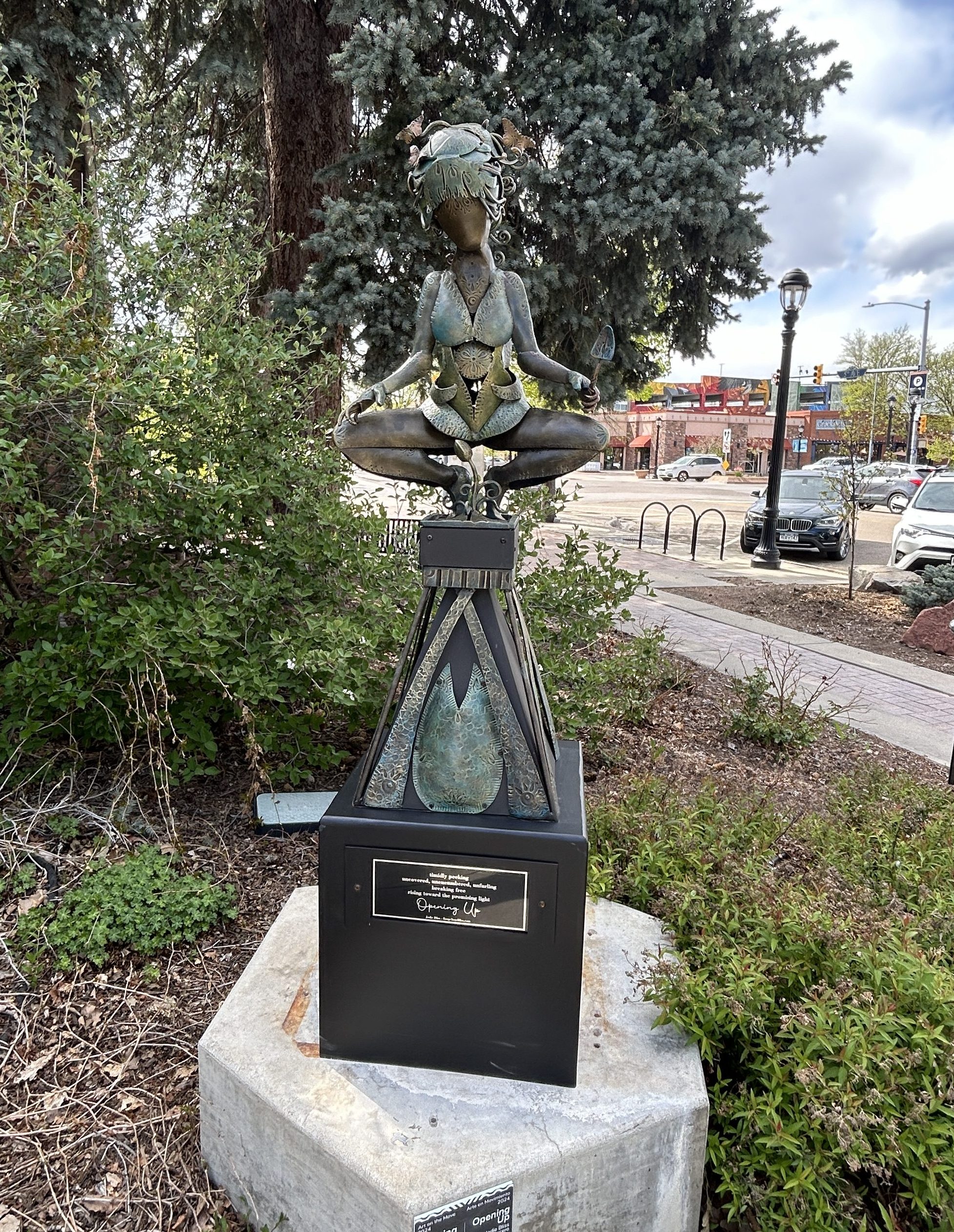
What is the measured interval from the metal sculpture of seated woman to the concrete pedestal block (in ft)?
5.48

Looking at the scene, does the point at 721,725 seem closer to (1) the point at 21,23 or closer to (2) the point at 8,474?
(2) the point at 8,474

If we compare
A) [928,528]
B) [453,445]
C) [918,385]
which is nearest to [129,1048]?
[453,445]

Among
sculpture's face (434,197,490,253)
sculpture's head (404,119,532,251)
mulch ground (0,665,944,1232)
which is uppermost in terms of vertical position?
sculpture's head (404,119,532,251)

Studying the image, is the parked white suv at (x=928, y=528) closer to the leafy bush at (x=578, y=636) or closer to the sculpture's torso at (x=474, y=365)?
the leafy bush at (x=578, y=636)

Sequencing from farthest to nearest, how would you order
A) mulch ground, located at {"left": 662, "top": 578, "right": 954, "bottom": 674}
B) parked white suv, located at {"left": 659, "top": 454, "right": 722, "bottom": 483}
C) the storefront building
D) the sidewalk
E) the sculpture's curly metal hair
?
1. the storefront building
2. parked white suv, located at {"left": 659, "top": 454, "right": 722, "bottom": 483}
3. mulch ground, located at {"left": 662, "top": 578, "right": 954, "bottom": 674}
4. the sidewalk
5. the sculpture's curly metal hair

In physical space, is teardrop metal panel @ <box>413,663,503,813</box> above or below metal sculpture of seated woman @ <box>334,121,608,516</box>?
below

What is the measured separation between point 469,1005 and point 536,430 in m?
1.81

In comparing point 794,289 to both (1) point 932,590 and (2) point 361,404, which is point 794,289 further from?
(2) point 361,404

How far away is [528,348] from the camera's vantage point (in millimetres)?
2643

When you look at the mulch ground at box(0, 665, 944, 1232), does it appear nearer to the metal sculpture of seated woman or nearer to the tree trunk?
the metal sculpture of seated woman

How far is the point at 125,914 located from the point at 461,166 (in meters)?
2.93

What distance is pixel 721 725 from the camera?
589 centimetres

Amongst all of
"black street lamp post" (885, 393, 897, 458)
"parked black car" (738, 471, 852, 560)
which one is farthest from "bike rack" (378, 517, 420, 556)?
"black street lamp post" (885, 393, 897, 458)

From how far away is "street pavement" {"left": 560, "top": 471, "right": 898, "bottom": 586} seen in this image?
13.7 meters
